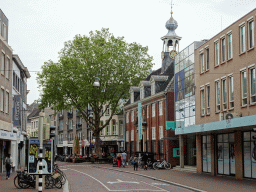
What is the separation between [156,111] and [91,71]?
33.1ft

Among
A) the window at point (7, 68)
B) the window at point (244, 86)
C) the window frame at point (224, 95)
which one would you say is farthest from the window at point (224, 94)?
the window at point (7, 68)

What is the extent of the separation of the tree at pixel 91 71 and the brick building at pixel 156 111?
2.67m

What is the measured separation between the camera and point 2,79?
36969 mm

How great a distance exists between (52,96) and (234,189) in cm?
3993

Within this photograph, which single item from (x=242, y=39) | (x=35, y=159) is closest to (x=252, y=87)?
(x=242, y=39)

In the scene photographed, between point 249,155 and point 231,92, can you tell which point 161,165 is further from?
point 249,155

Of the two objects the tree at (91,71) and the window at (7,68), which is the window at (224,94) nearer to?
the window at (7,68)

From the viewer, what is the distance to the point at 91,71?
188ft

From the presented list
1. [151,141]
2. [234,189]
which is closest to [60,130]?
[151,141]

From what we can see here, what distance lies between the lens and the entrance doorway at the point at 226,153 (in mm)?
30688

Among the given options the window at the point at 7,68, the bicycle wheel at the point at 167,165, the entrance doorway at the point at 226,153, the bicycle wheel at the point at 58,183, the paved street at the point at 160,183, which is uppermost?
the window at the point at 7,68

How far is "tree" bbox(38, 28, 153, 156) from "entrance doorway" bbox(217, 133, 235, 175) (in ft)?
88.9

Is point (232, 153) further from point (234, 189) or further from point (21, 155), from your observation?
point (21, 155)

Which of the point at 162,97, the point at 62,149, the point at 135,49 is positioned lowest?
the point at 62,149
